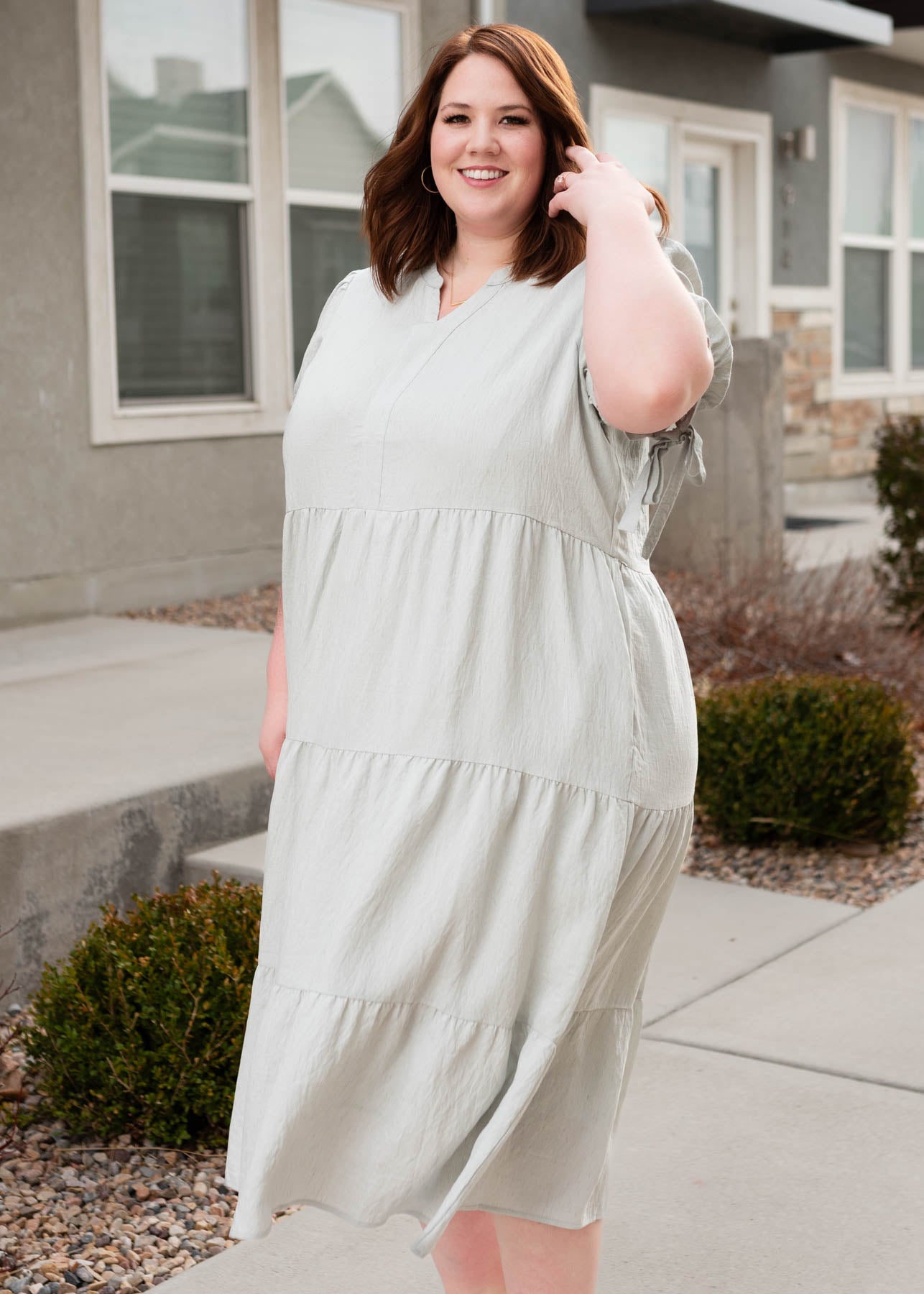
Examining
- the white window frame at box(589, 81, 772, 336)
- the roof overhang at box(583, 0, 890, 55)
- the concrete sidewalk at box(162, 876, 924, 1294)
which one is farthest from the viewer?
the white window frame at box(589, 81, 772, 336)

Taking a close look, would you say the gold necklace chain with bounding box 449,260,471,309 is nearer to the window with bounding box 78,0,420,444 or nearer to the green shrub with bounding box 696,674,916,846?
the green shrub with bounding box 696,674,916,846

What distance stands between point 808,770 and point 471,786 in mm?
3159

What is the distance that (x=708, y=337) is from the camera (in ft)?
5.92

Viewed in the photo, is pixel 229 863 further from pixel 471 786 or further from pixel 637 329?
pixel 637 329

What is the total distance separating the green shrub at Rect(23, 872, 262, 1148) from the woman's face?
163cm

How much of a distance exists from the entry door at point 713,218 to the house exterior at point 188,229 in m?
0.75

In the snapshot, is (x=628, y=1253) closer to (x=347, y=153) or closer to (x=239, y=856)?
(x=239, y=856)

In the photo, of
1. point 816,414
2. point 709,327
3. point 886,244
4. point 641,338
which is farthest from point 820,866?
point 886,244

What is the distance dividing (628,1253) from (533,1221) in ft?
2.22

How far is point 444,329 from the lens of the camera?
6.28 ft

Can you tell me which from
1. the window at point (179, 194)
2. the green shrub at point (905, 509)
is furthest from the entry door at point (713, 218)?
the window at point (179, 194)

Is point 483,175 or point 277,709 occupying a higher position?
point 483,175

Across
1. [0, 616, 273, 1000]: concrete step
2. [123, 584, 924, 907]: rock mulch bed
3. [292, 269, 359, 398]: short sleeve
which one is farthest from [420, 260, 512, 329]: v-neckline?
[123, 584, 924, 907]: rock mulch bed

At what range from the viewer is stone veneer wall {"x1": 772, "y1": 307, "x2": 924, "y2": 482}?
12.1 meters
